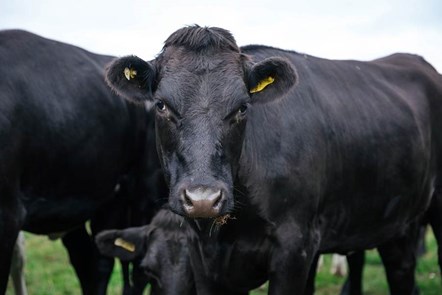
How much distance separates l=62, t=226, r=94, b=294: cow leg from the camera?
8.92 meters

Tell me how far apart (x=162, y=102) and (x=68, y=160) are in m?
2.70

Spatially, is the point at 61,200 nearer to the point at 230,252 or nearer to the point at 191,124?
the point at 230,252

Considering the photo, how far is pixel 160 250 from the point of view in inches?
267

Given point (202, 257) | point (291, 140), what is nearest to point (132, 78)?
point (291, 140)

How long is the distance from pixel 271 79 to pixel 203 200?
1.09 meters

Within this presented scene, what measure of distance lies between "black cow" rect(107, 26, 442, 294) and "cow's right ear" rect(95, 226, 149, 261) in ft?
4.75

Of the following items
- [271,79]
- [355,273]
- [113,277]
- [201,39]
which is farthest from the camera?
[113,277]

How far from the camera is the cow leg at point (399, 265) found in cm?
769

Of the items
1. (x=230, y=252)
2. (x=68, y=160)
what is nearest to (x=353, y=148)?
(x=230, y=252)

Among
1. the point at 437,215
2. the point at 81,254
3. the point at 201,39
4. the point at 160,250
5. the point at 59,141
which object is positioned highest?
the point at 201,39

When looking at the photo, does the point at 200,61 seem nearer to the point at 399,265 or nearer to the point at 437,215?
the point at 437,215

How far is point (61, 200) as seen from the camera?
745 centimetres

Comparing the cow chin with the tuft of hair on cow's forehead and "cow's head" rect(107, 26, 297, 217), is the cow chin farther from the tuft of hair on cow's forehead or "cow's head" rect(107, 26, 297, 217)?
the tuft of hair on cow's forehead

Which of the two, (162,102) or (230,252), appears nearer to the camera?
(162,102)
